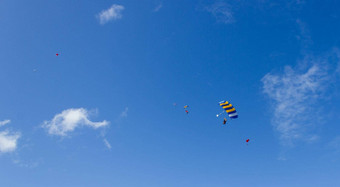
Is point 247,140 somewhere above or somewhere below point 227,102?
below

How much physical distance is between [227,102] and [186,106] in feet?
34.0

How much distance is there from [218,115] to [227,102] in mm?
3234

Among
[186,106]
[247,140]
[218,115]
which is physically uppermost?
[186,106]

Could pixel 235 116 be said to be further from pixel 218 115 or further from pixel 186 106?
pixel 186 106

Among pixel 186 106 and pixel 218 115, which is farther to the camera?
pixel 186 106

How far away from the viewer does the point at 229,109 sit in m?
49.3

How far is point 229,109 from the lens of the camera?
4931 cm

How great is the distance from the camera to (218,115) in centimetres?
5053

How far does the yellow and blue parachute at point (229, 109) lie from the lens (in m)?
48.3

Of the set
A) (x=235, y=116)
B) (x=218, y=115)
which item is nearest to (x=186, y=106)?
(x=218, y=115)

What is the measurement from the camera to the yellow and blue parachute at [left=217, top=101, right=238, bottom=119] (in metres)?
48.3

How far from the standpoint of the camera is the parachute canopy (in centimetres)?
4834

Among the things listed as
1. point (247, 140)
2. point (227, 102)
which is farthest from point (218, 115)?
point (247, 140)

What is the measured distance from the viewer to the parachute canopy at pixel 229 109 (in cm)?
4834
